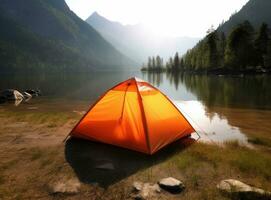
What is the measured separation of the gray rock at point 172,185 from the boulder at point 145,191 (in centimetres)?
16

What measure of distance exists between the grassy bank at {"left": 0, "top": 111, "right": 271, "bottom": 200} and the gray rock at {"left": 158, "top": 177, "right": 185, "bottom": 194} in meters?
0.19

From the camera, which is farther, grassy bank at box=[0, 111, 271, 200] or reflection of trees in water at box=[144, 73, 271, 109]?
reflection of trees in water at box=[144, 73, 271, 109]

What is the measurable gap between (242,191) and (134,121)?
181 inches

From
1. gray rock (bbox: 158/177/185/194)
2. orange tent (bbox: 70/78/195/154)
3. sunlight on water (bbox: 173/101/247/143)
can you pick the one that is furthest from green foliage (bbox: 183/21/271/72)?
gray rock (bbox: 158/177/185/194)

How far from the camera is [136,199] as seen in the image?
245 inches

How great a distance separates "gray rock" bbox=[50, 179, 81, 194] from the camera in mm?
6543

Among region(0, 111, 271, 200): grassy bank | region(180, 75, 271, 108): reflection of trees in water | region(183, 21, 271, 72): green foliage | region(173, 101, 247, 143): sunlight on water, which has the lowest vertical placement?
region(173, 101, 247, 143): sunlight on water

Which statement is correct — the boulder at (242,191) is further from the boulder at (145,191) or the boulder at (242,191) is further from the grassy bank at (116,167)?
the boulder at (145,191)

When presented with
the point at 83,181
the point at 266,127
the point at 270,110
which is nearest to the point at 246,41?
the point at 270,110

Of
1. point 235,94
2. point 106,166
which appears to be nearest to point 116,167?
point 106,166

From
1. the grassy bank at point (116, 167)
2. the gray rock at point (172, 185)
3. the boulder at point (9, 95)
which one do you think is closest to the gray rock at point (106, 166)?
the grassy bank at point (116, 167)

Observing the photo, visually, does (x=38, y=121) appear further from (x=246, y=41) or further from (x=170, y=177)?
(x=246, y=41)

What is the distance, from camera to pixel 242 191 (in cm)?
624

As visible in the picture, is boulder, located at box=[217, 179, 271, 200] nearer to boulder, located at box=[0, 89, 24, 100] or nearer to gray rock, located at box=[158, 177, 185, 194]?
gray rock, located at box=[158, 177, 185, 194]
